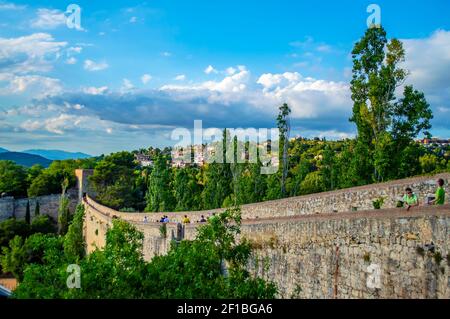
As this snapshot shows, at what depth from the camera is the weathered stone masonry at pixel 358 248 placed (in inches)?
293

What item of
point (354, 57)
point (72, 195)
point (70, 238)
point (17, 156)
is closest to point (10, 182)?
point (72, 195)

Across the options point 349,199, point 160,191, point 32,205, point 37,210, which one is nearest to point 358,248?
point 349,199

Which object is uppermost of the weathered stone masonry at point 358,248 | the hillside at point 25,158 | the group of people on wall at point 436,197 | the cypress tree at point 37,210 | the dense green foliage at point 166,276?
the hillside at point 25,158

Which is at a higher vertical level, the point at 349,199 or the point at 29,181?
the point at 29,181

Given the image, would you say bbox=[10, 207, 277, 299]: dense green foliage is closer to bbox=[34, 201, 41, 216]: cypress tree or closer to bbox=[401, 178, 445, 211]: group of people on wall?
bbox=[401, 178, 445, 211]: group of people on wall

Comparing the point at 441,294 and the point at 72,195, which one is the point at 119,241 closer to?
the point at 441,294

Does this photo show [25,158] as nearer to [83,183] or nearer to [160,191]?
[83,183]

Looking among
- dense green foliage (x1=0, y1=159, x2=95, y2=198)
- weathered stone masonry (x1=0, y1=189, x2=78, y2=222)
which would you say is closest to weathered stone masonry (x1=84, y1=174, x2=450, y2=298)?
weathered stone masonry (x1=0, y1=189, x2=78, y2=222)

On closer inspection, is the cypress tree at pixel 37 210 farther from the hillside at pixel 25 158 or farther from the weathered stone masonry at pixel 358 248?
the hillside at pixel 25 158

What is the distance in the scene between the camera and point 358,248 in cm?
923

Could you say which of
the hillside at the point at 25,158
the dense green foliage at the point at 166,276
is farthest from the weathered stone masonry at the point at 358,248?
the hillside at the point at 25,158

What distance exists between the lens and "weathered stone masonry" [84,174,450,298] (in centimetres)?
745

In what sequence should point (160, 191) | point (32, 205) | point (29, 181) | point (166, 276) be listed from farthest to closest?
point (29, 181) < point (32, 205) < point (160, 191) < point (166, 276)

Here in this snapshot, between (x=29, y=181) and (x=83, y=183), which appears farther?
(x=29, y=181)
